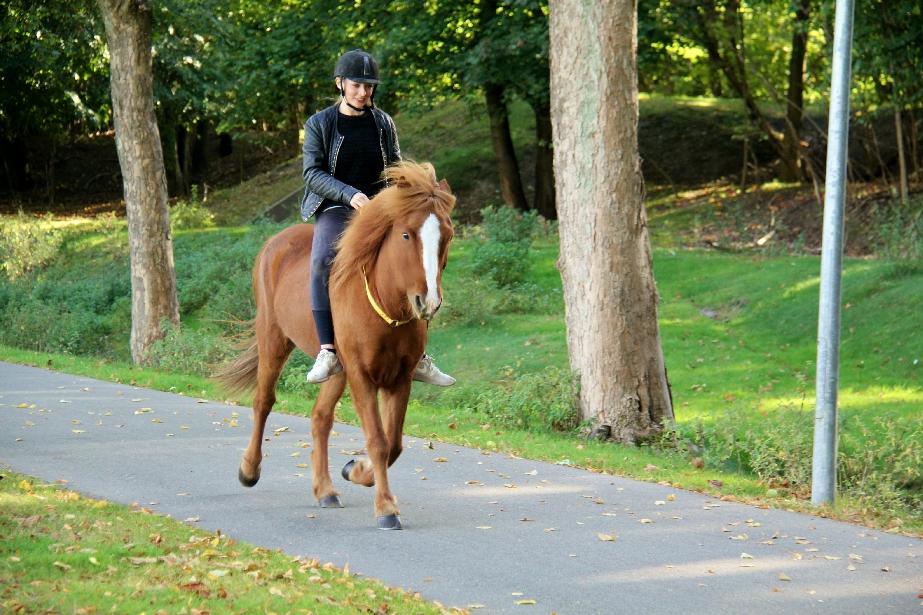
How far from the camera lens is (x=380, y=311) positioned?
7824 millimetres

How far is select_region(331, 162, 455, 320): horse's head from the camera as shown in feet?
Answer: 24.1

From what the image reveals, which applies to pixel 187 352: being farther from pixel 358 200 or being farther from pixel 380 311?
pixel 380 311

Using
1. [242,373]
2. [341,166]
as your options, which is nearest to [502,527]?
[341,166]

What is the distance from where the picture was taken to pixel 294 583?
640 cm

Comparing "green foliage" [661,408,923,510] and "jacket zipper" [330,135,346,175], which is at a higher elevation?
"jacket zipper" [330,135,346,175]

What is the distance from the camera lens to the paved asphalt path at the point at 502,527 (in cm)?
662

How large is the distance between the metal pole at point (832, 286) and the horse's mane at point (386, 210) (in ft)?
11.8

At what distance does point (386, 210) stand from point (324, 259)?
41.1 inches

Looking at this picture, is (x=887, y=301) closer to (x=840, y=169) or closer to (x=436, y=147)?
(x=840, y=169)

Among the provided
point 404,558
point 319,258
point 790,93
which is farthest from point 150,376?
point 790,93

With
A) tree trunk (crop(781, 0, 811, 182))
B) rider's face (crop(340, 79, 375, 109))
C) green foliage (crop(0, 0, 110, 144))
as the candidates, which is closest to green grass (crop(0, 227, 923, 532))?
rider's face (crop(340, 79, 375, 109))

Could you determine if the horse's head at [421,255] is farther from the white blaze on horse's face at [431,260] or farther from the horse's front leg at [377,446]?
the horse's front leg at [377,446]

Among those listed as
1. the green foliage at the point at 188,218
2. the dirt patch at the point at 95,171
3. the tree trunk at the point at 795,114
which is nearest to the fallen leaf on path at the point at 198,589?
the green foliage at the point at 188,218

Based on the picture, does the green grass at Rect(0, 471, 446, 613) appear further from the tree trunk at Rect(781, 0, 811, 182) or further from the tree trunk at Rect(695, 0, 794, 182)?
the tree trunk at Rect(781, 0, 811, 182)
